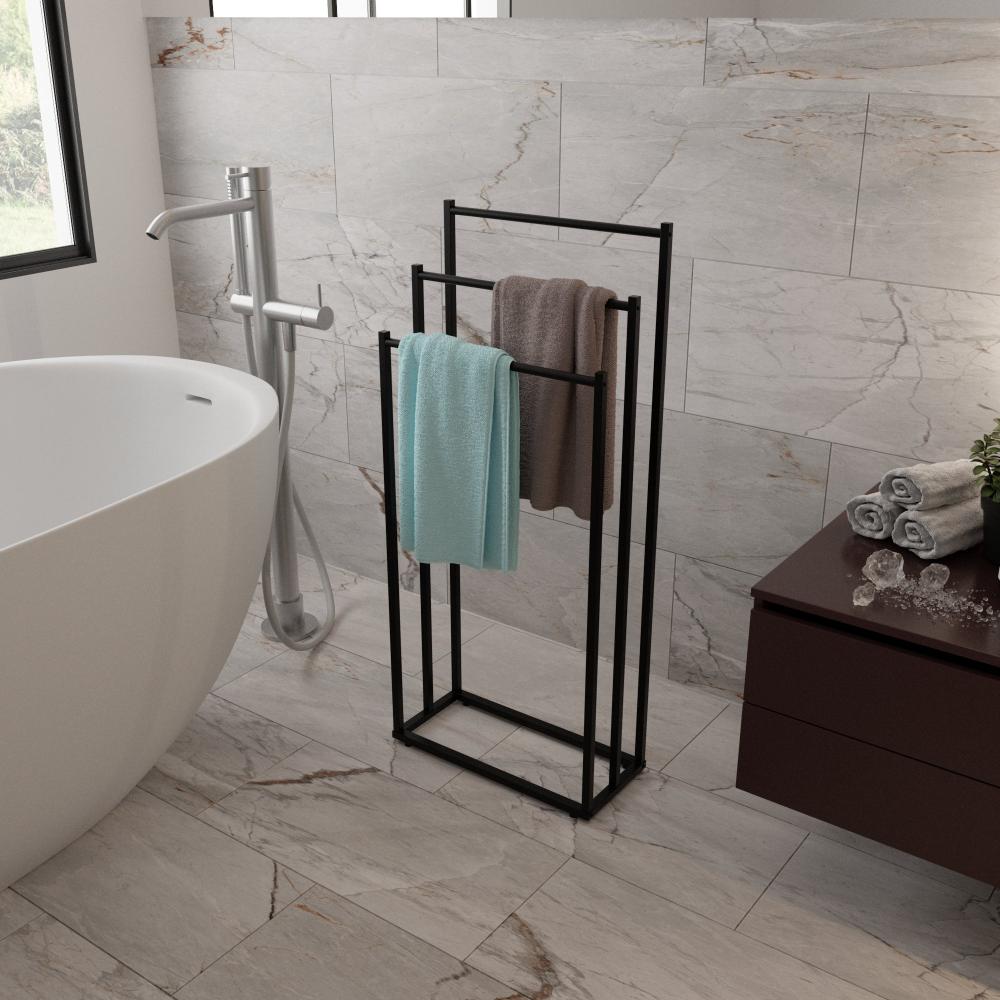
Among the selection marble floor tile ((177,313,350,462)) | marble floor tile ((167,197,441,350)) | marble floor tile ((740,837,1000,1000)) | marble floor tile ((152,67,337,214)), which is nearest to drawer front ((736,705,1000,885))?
marble floor tile ((740,837,1000,1000))

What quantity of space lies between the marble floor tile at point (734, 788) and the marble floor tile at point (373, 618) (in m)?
0.66

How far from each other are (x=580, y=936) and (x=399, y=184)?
1.69m

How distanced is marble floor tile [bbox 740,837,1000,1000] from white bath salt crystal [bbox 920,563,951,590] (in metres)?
0.58

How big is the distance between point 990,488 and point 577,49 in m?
1.18

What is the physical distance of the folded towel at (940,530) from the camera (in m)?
1.82

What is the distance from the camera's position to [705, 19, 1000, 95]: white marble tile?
72.7 inches

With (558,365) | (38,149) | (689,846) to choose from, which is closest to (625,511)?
(558,365)

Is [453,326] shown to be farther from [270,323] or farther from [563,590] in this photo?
[563,590]

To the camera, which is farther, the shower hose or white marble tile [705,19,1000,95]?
the shower hose

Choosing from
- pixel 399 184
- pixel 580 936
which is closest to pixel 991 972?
pixel 580 936

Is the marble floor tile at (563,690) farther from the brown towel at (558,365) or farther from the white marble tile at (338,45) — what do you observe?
the white marble tile at (338,45)

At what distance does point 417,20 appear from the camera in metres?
2.47

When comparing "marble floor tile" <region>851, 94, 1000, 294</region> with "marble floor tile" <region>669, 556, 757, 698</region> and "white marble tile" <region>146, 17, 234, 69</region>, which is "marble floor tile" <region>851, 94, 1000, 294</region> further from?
"white marble tile" <region>146, 17, 234, 69</region>

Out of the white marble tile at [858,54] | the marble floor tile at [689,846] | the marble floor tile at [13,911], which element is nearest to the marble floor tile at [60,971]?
the marble floor tile at [13,911]
